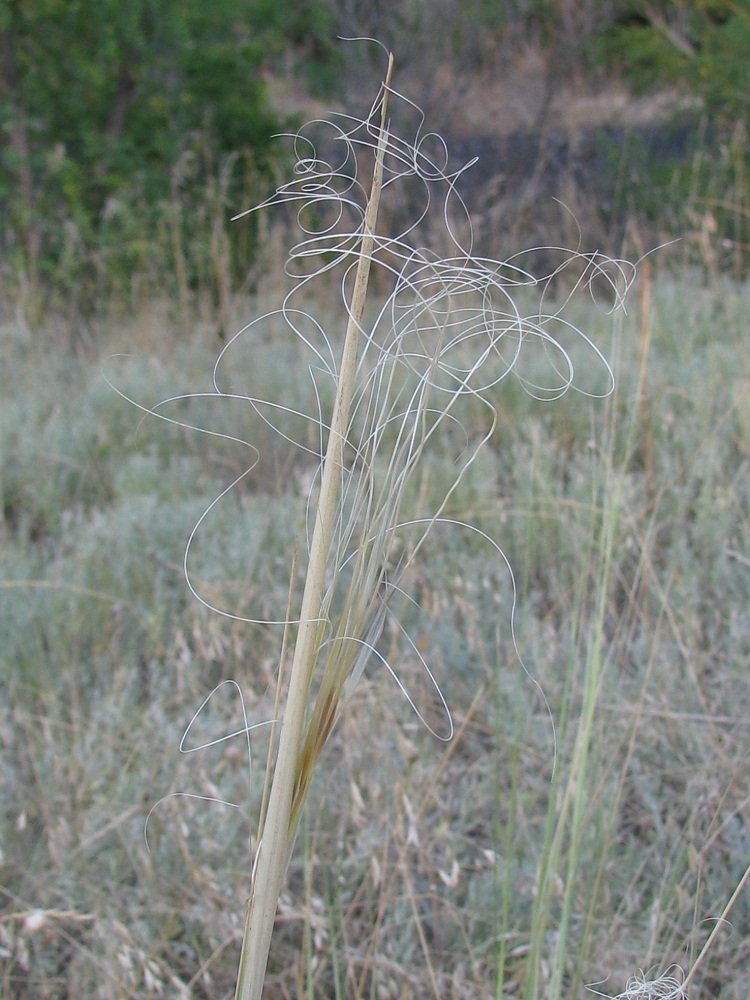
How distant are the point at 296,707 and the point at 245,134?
691cm

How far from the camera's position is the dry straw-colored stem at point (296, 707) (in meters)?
0.56

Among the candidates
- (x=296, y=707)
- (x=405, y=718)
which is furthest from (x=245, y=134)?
(x=296, y=707)

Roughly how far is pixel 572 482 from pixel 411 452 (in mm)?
2074

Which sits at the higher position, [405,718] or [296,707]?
[296,707]

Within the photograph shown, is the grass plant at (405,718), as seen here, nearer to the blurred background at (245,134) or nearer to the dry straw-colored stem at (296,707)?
the dry straw-colored stem at (296,707)

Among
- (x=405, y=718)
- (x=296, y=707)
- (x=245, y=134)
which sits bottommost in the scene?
(x=405, y=718)

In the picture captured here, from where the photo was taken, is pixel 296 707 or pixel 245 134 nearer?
pixel 296 707

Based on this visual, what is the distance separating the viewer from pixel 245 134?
6.78 meters

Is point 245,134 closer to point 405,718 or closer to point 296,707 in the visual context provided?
point 405,718

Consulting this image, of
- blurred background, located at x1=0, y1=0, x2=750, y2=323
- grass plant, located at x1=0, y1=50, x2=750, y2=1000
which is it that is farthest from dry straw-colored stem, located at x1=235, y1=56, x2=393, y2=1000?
blurred background, located at x1=0, y1=0, x2=750, y2=323

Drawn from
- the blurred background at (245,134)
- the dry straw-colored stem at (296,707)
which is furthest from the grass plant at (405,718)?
the blurred background at (245,134)

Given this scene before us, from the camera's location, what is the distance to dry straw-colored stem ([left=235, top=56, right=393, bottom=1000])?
0.56 meters

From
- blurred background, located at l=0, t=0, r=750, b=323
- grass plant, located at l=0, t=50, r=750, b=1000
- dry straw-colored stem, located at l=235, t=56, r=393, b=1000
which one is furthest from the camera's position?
blurred background, located at l=0, t=0, r=750, b=323

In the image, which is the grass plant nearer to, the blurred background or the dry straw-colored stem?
the dry straw-colored stem
